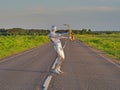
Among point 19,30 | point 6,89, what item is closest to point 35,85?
point 6,89

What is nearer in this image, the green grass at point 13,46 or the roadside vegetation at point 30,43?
the green grass at point 13,46

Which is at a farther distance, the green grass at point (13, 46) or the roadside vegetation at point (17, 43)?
the roadside vegetation at point (17, 43)

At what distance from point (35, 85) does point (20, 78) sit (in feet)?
6.66

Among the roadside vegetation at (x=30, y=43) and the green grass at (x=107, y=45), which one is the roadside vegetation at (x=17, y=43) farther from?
the green grass at (x=107, y=45)

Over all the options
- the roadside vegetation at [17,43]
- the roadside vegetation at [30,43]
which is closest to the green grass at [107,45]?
the roadside vegetation at [30,43]

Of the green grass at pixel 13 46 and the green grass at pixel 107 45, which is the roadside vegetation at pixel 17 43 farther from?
the green grass at pixel 107 45

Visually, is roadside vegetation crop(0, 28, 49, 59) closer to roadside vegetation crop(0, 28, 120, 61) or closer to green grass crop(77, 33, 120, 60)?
roadside vegetation crop(0, 28, 120, 61)

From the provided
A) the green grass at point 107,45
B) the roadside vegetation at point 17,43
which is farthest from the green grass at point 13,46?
the green grass at point 107,45

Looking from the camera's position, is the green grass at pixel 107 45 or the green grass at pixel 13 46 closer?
the green grass at pixel 13 46

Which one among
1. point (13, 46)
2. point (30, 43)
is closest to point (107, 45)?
point (30, 43)

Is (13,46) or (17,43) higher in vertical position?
(13,46)

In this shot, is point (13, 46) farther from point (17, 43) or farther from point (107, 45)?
point (107, 45)

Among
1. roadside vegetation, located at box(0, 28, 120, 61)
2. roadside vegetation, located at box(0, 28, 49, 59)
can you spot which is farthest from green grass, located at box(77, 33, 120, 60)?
roadside vegetation, located at box(0, 28, 49, 59)

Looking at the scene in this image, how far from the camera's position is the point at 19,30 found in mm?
170000
